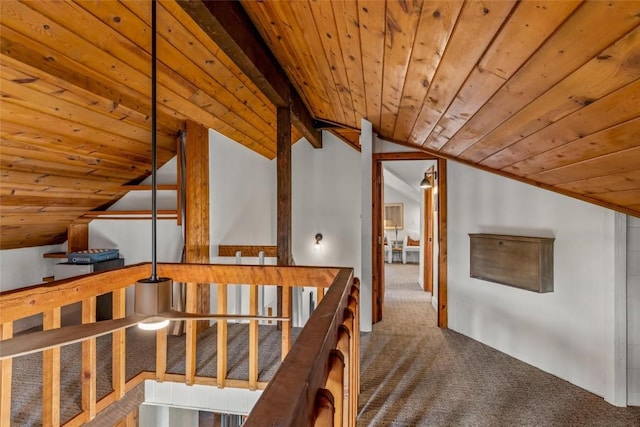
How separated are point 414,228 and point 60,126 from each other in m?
8.39

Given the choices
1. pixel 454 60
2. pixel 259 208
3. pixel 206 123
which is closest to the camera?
pixel 454 60

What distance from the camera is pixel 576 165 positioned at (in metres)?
1.70

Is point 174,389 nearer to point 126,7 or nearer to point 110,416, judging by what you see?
point 110,416

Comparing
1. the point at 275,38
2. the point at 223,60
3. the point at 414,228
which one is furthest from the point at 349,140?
the point at 414,228

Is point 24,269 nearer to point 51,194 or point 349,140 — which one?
point 51,194

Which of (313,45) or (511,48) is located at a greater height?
(313,45)

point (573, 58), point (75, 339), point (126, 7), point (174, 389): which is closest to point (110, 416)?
point (174, 389)

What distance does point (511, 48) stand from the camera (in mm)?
1145

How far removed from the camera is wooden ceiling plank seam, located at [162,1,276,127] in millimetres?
1826

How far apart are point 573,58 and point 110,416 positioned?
2942mm

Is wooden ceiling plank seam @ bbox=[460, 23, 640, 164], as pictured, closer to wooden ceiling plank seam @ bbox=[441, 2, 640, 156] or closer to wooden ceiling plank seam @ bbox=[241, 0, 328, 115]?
wooden ceiling plank seam @ bbox=[441, 2, 640, 156]

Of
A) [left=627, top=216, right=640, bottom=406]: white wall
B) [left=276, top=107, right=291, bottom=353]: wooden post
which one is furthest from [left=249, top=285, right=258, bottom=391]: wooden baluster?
[left=627, top=216, right=640, bottom=406]: white wall

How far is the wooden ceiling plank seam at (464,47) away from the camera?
105 cm

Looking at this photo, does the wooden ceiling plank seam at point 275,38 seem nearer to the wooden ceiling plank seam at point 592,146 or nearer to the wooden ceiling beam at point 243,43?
the wooden ceiling beam at point 243,43
